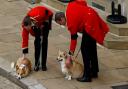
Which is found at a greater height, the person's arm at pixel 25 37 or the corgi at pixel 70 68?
the person's arm at pixel 25 37

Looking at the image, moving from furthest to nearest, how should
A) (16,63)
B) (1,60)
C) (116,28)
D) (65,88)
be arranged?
(116,28) < (1,60) < (16,63) < (65,88)

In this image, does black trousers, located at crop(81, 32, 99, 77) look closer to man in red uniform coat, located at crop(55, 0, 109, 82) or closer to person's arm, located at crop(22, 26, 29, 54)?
man in red uniform coat, located at crop(55, 0, 109, 82)

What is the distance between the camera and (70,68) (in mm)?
9195

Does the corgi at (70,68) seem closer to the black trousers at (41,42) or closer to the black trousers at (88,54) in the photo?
the black trousers at (88,54)

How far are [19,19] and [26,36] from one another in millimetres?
4518

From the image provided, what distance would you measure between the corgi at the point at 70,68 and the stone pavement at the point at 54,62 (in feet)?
0.41

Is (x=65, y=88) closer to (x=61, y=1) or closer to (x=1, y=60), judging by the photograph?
(x=1, y=60)

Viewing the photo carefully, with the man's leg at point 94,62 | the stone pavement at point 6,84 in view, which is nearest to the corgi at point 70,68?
the man's leg at point 94,62

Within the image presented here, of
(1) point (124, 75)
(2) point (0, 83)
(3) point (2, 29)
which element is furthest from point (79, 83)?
(3) point (2, 29)

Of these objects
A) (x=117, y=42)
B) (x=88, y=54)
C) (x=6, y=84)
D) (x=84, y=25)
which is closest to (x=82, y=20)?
(x=84, y=25)

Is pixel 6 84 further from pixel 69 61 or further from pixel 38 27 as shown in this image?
pixel 69 61

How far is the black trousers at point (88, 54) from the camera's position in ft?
29.9

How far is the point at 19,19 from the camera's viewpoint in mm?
13906

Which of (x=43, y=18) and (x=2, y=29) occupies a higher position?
(x=43, y=18)
